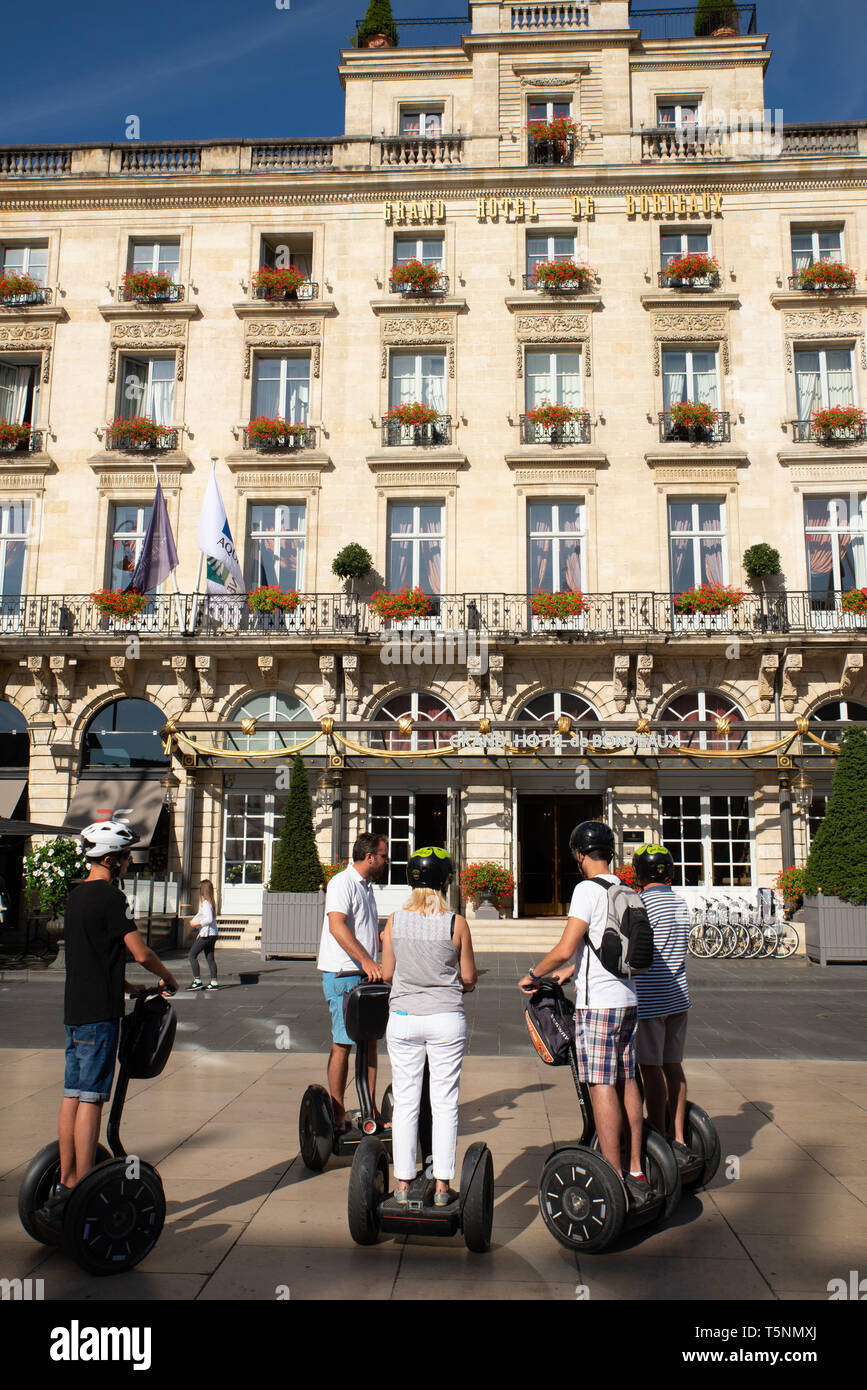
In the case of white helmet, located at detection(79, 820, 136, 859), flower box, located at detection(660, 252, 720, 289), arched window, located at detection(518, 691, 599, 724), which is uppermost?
flower box, located at detection(660, 252, 720, 289)

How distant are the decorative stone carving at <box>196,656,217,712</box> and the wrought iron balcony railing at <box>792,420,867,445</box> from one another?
14223 mm

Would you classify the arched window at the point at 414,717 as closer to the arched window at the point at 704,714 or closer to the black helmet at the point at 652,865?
the arched window at the point at 704,714

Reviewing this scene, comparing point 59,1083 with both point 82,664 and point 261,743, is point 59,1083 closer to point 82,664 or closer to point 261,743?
point 261,743

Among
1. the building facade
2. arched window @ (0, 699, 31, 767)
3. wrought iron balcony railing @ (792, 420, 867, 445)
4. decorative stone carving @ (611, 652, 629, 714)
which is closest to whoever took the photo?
decorative stone carving @ (611, 652, 629, 714)

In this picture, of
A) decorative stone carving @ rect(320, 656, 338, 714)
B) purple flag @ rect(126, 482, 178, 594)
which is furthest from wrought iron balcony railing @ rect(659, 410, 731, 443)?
purple flag @ rect(126, 482, 178, 594)

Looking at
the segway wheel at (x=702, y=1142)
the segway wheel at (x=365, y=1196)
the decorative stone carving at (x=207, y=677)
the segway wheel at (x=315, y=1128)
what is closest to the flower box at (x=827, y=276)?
the decorative stone carving at (x=207, y=677)

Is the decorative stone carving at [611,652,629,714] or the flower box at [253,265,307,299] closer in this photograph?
the decorative stone carving at [611,652,629,714]

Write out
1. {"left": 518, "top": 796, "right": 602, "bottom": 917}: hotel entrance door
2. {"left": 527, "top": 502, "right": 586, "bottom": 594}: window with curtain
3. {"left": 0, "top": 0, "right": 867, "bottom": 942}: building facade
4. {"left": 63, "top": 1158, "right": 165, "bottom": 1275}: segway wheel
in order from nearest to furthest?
{"left": 63, "top": 1158, "right": 165, "bottom": 1275}: segway wheel → {"left": 0, "top": 0, "right": 867, "bottom": 942}: building facade → {"left": 518, "top": 796, "right": 602, "bottom": 917}: hotel entrance door → {"left": 527, "top": 502, "right": 586, "bottom": 594}: window with curtain

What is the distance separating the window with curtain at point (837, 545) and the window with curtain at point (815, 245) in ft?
19.7

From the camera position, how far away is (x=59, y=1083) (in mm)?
8273

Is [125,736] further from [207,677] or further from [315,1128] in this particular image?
[315,1128]

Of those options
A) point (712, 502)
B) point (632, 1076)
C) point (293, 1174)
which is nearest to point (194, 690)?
point (712, 502)

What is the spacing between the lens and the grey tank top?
4766 mm

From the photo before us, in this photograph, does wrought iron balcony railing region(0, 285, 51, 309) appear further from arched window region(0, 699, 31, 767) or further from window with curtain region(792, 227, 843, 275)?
window with curtain region(792, 227, 843, 275)
